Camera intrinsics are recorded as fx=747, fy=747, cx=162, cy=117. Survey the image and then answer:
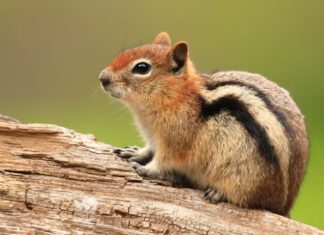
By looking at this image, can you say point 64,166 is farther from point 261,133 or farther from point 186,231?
point 261,133

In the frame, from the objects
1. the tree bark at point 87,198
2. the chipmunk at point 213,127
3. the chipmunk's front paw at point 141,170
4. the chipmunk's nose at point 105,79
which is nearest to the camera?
the tree bark at point 87,198

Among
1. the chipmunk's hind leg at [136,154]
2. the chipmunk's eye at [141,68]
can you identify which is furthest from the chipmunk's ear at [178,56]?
the chipmunk's hind leg at [136,154]

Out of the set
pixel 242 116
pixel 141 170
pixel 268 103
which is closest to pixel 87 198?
pixel 141 170

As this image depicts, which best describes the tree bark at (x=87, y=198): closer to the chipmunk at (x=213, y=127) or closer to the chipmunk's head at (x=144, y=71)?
the chipmunk at (x=213, y=127)

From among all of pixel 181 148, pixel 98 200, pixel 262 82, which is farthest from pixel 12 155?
pixel 262 82

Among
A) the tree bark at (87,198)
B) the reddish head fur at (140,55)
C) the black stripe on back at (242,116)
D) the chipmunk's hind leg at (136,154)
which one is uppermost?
the reddish head fur at (140,55)

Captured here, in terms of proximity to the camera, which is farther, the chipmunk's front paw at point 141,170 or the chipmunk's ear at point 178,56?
the chipmunk's ear at point 178,56

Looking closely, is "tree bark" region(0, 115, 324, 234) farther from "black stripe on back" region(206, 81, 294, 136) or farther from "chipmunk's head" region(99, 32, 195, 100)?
"black stripe on back" region(206, 81, 294, 136)

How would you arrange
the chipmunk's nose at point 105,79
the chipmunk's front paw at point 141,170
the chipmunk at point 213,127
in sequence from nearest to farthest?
the chipmunk at point 213,127, the chipmunk's front paw at point 141,170, the chipmunk's nose at point 105,79
